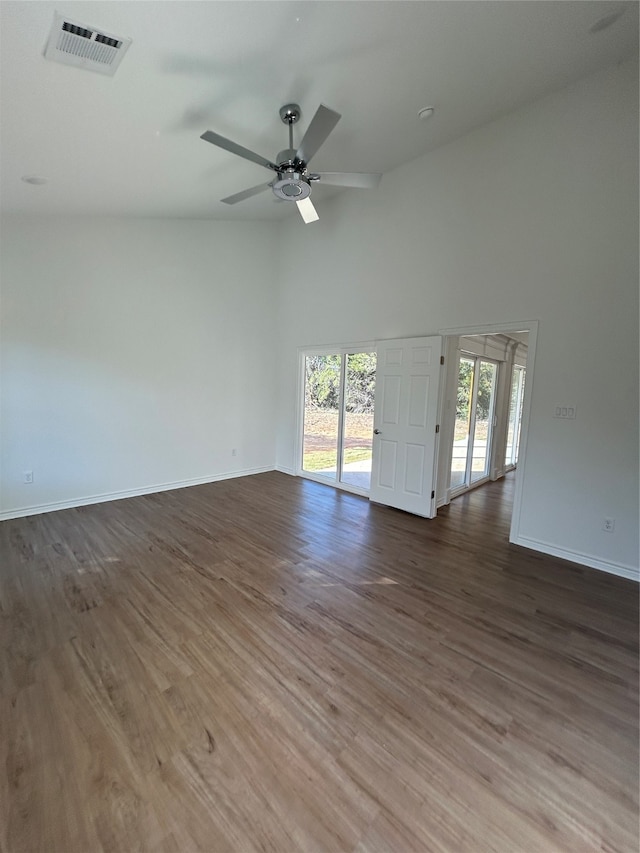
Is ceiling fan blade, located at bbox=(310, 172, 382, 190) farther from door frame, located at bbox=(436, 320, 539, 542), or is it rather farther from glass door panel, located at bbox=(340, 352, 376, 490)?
glass door panel, located at bbox=(340, 352, 376, 490)

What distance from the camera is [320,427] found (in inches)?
221

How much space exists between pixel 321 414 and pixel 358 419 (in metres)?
0.69

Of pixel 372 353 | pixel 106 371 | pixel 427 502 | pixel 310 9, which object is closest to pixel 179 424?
pixel 106 371

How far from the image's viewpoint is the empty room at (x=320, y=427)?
143cm

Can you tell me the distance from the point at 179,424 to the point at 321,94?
155 inches

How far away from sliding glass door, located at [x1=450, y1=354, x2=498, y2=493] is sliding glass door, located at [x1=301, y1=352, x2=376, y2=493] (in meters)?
1.20

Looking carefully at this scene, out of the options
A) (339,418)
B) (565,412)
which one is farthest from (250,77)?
(339,418)

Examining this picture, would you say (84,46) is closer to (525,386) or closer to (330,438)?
(525,386)

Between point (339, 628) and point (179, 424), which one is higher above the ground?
point (179, 424)

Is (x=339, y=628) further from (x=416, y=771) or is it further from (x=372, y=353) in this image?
(x=372, y=353)

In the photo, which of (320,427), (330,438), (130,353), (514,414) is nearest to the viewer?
(130,353)

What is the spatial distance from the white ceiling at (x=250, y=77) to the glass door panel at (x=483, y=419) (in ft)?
10.2

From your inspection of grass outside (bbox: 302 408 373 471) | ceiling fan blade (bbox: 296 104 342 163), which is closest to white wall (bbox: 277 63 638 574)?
grass outside (bbox: 302 408 373 471)

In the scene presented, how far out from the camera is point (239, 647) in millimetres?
2084
